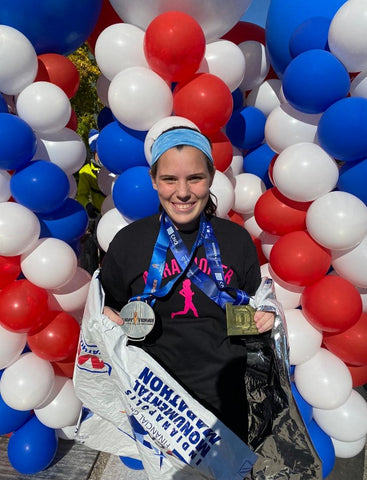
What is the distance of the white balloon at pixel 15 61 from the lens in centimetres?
182

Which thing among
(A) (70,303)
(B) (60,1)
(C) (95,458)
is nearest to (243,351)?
(A) (70,303)

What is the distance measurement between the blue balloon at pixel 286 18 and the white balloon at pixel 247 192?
76 cm

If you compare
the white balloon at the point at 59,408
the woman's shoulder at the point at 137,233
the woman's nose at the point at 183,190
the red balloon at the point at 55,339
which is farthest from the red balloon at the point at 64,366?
the woman's nose at the point at 183,190

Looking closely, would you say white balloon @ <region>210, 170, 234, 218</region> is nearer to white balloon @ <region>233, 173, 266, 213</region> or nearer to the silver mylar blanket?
white balloon @ <region>233, 173, 266, 213</region>

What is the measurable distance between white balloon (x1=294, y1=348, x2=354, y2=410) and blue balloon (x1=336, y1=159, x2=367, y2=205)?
40.3 inches

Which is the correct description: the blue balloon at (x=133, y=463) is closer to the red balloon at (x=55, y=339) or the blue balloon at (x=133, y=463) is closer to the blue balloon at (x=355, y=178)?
the red balloon at (x=55, y=339)

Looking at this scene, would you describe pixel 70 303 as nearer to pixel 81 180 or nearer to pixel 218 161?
pixel 218 161

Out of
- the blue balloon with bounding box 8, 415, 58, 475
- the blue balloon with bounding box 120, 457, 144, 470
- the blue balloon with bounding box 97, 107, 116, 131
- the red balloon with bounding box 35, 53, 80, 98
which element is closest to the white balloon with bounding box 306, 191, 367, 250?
the red balloon with bounding box 35, 53, 80, 98

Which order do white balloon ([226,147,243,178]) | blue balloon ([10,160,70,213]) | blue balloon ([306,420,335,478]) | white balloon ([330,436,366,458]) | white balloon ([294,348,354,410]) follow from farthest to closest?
white balloon ([226,147,243,178]) → white balloon ([330,436,366,458]) → blue balloon ([306,420,335,478]) → white balloon ([294,348,354,410]) → blue balloon ([10,160,70,213])

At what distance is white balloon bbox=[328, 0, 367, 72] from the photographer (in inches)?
69.6

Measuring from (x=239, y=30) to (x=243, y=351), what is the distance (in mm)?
2530

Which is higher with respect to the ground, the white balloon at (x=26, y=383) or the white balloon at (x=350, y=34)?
the white balloon at (x=350, y=34)

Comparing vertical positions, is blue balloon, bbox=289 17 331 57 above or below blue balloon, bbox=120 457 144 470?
above

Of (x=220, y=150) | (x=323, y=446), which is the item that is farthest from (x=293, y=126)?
(x=323, y=446)
